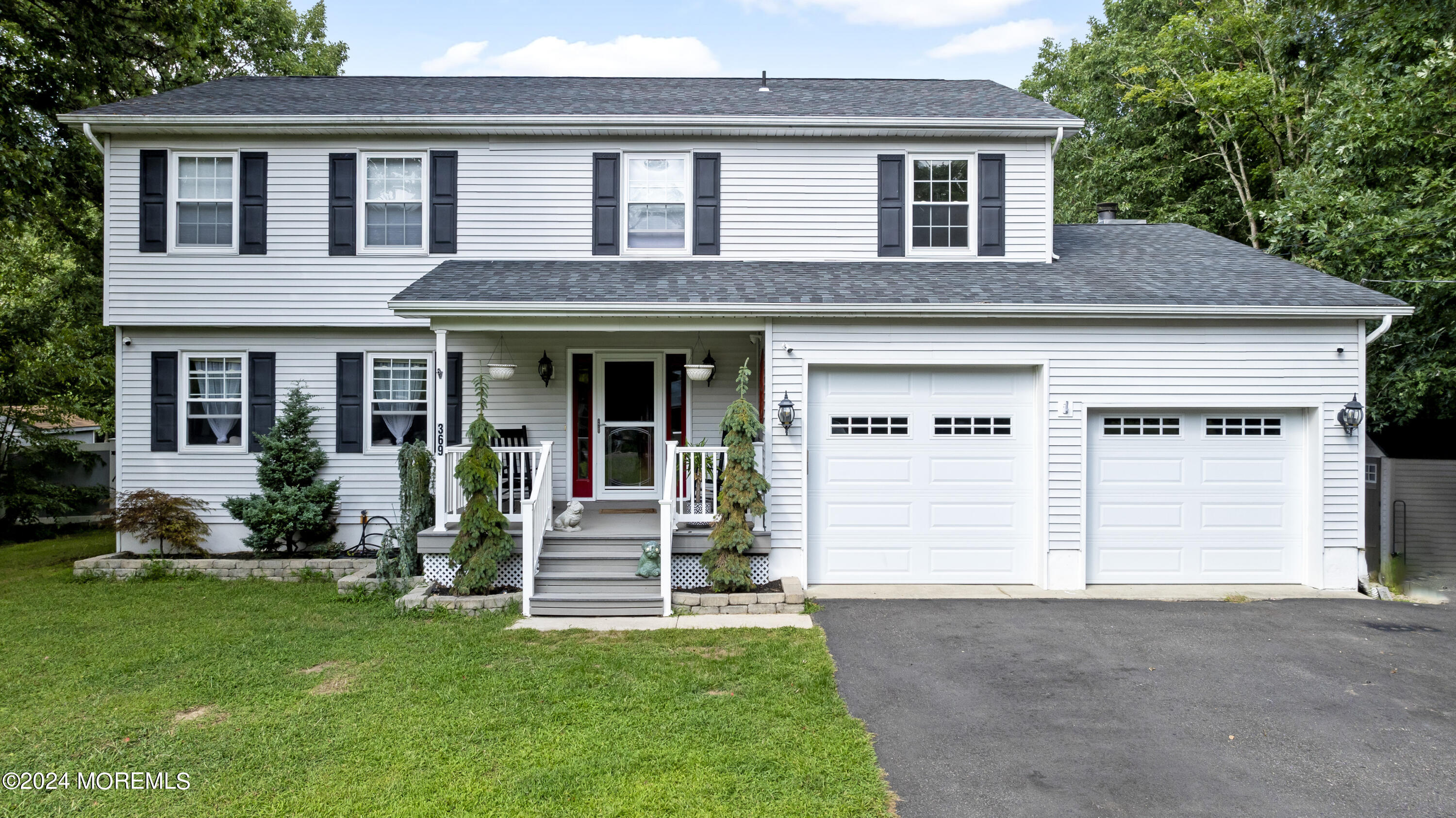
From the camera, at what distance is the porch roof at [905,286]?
7605mm

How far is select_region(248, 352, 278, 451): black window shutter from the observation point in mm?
9250

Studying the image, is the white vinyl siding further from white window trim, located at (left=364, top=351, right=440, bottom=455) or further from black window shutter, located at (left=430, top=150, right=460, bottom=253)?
white window trim, located at (left=364, top=351, right=440, bottom=455)

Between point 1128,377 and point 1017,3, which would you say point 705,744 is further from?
point 1017,3

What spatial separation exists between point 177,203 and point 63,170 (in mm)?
3840

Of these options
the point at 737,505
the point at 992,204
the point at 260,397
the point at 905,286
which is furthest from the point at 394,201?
the point at 992,204

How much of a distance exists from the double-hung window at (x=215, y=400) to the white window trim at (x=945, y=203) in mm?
8891

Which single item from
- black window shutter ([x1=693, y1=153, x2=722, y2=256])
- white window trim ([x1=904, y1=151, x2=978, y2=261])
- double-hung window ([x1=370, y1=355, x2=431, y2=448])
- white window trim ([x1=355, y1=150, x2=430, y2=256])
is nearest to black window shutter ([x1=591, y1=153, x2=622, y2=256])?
black window shutter ([x1=693, y1=153, x2=722, y2=256])

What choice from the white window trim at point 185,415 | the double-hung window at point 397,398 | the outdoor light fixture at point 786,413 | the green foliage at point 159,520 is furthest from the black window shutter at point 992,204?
the green foliage at point 159,520

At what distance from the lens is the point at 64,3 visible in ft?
33.5

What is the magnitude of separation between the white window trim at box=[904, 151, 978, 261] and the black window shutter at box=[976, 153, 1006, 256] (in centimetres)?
5

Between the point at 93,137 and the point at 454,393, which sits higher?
the point at 93,137

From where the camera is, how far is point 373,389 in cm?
936

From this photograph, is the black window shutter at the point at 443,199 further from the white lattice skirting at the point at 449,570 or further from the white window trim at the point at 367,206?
the white lattice skirting at the point at 449,570

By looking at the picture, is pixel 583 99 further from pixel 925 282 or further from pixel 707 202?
pixel 925 282
